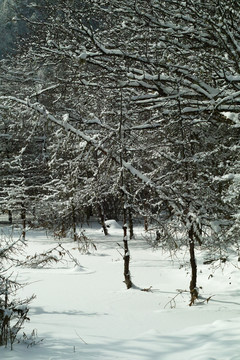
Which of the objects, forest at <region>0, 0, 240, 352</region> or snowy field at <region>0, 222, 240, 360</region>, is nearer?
snowy field at <region>0, 222, 240, 360</region>

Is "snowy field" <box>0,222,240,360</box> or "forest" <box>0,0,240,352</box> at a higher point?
"forest" <box>0,0,240,352</box>

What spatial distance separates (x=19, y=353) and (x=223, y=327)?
249 centimetres

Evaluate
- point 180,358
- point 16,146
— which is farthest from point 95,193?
point 16,146

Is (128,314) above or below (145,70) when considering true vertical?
below

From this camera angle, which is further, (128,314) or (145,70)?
(128,314)

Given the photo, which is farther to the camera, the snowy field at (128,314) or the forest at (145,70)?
the forest at (145,70)

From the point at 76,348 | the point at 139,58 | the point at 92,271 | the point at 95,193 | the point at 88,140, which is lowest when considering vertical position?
the point at 92,271

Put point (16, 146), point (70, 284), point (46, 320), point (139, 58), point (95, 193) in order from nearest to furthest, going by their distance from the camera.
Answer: point (139, 58) → point (46, 320) → point (95, 193) → point (70, 284) → point (16, 146)

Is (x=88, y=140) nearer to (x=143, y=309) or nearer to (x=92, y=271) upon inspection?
(x=143, y=309)

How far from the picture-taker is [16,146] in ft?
88.7

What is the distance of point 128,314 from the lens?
279 inches

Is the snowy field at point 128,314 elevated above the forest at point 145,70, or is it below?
below

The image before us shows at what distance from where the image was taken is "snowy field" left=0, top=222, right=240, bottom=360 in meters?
4.06

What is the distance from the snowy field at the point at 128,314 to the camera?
4062 mm
